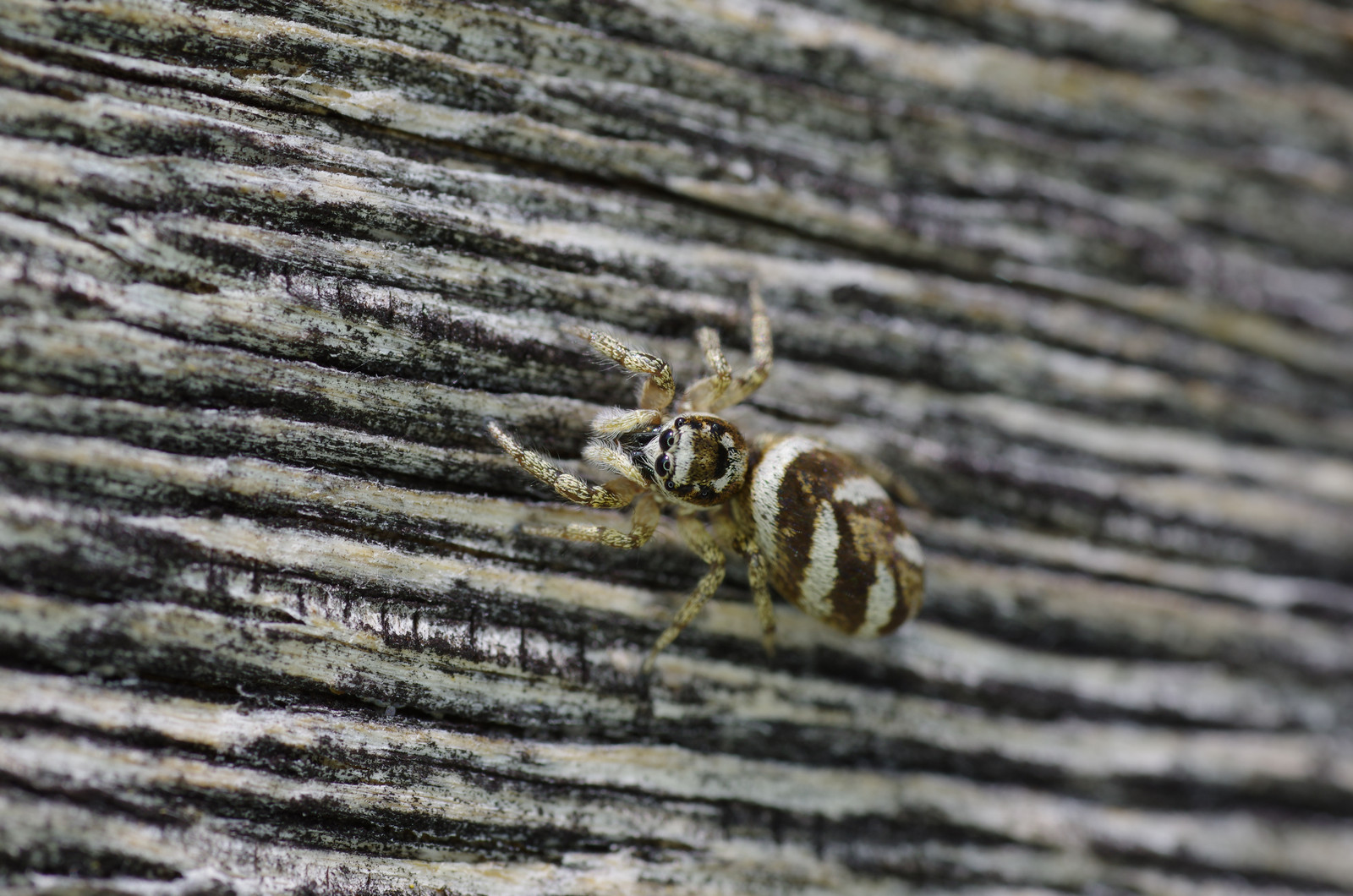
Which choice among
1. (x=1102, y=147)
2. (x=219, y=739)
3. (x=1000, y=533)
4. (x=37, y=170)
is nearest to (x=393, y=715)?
(x=219, y=739)

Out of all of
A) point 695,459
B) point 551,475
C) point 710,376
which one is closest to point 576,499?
point 551,475

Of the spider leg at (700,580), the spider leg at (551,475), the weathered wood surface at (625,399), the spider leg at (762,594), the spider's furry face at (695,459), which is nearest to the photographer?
the weathered wood surface at (625,399)

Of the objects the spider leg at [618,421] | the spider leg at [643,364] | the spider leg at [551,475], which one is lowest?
the spider leg at [551,475]

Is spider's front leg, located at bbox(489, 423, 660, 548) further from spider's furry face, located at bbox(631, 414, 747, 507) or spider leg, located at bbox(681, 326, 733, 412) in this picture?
spider leg, located at bbox(681, 326, 733, 412)

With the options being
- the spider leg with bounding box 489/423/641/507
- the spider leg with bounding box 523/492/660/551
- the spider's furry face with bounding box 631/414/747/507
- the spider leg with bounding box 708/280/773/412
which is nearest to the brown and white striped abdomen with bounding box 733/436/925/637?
the spider's furry face with bounding box 631/414/747/507

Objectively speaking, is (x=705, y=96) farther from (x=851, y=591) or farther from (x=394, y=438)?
(x=851, y=591)

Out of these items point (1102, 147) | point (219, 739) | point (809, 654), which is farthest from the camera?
point (1102, 147)

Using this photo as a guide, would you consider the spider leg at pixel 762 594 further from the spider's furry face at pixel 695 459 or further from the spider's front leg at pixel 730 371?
the spider's front leg at pixel 730 371

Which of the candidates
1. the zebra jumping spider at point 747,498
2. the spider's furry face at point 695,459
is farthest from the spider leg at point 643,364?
the spider's furry face at point 695,459
